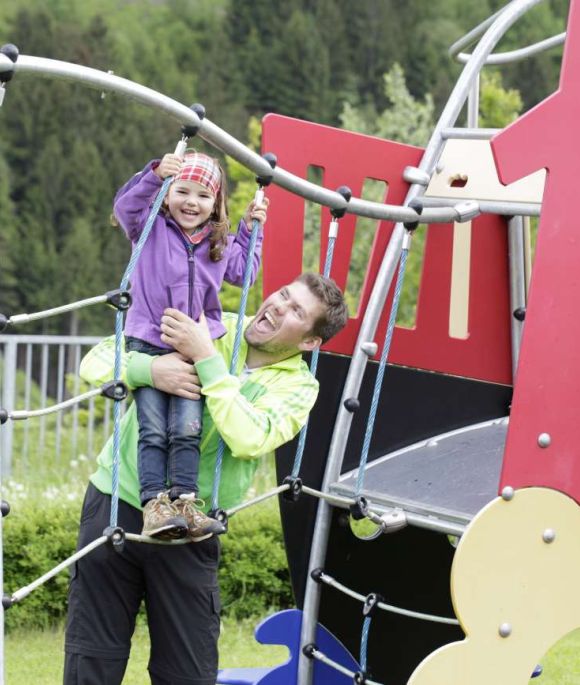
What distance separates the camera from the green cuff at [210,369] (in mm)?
2650

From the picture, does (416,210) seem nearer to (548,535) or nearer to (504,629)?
(548,535)

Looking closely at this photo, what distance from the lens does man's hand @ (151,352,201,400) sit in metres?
2.68

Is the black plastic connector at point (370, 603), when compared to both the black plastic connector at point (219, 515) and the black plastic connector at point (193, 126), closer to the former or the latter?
the black plastic connector at point (219, 515)

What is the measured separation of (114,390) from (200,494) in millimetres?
376

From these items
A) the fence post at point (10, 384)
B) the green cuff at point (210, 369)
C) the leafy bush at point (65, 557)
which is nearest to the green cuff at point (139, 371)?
the green cuff at point (210, 369)

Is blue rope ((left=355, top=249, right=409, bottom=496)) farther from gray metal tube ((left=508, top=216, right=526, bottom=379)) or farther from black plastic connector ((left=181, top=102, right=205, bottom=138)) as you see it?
black plastic connector ((left=181, top=102, right=205, bottom=138))

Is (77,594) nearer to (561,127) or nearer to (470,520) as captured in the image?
(470,520)

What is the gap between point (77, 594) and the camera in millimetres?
2791

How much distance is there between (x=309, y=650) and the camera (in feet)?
12.2

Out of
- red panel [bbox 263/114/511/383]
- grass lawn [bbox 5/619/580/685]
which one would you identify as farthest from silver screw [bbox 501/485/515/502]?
grass lawn [bbox 5/619/580/685]

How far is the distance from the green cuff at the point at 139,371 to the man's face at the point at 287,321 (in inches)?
11.5

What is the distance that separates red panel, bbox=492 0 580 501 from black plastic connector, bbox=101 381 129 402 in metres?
0.93

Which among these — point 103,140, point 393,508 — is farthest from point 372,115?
point 393,508

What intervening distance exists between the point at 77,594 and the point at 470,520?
3.41 feet
